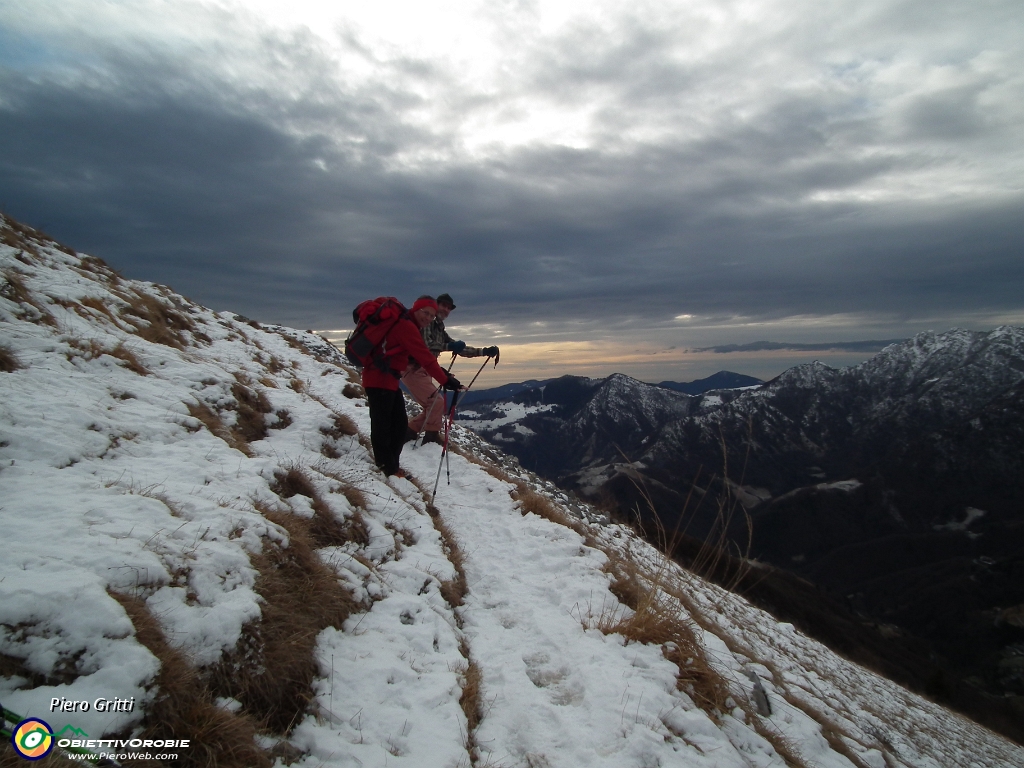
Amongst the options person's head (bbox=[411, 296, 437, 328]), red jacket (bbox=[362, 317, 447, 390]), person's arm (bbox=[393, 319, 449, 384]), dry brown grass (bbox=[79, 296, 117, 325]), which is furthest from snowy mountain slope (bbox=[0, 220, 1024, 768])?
person's head (bbox=[411, 296, 437, 328])

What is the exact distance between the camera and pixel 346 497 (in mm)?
6484

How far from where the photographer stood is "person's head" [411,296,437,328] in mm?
8445

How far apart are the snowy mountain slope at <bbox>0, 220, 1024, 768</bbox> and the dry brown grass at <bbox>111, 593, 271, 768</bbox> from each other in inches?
0.5

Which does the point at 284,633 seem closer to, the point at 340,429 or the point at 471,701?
the point at 471,701

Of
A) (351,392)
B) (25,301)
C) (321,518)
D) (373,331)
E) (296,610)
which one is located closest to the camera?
(296,610)

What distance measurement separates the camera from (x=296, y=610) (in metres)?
4.00

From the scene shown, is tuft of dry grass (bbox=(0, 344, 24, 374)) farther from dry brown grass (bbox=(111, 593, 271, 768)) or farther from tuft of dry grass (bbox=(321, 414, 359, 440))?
dry brown grass (bbox=(111, 593, 271, 768))

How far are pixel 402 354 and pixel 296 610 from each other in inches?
192

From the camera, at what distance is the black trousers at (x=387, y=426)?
834 cm

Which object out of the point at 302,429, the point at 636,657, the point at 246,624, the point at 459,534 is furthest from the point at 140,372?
the point at 636,657

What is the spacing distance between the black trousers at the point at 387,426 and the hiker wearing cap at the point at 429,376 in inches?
62.9

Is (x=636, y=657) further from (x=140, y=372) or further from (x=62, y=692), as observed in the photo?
(x=140, y=372)

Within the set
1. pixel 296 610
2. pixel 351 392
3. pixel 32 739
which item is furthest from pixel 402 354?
pixel 351 392

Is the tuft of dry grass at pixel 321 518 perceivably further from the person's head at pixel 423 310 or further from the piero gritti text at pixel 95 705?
the person's head at pixel 423 310
